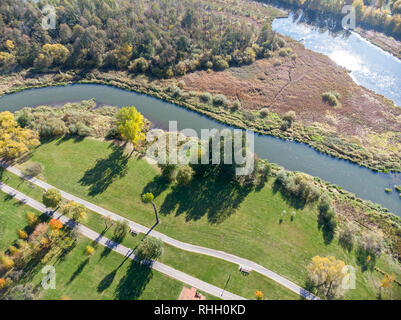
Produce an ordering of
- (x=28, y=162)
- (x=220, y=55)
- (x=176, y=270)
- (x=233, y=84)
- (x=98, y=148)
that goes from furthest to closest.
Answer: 1. (x=220, y=55)
2. (x=233, y=84)
3. (x=98, y=148)
4. (x=28, y=162)
5. (x=176, y=270)

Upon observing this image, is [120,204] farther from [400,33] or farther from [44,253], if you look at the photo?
[400,33]

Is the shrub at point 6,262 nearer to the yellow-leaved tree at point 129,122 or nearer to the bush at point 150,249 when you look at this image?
the bush at point 150,249

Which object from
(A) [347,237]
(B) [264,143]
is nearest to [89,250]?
(A) [347,237]

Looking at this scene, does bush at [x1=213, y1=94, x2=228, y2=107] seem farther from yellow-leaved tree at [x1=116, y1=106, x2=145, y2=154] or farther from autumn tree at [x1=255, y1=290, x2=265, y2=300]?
autumn tree at [x1=255, y1=290, x2=265, y2=300]

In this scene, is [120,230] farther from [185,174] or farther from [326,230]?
[326,230]

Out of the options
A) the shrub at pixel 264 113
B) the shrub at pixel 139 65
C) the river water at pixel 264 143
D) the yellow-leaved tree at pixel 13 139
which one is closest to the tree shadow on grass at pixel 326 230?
the river water at pixel 264 143

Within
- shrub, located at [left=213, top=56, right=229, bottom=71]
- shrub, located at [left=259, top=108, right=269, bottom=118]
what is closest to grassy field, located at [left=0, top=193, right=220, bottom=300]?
shrub, located at [left=259, top=108, right=269, bottom=118]

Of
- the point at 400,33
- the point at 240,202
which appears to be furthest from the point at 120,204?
the point at 400,33
